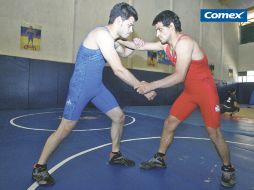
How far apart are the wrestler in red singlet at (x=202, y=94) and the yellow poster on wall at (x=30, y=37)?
7.87 meters

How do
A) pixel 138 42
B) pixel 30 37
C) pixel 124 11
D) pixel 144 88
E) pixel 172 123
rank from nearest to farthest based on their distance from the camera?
pixel 144 88
pixel 124 11
pixel 172 123
pixel 138 42
pixel 30 37

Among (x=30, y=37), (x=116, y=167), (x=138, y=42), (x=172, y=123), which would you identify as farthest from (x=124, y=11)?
(x=30, y=37)

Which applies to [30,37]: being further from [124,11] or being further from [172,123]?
[172,123]

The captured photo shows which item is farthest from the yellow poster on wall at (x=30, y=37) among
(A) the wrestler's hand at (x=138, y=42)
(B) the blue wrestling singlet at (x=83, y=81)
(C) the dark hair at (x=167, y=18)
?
(C) the dark hair at (x=167, y=18)

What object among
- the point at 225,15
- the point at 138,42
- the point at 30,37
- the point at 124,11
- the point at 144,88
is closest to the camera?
the point at 144,88

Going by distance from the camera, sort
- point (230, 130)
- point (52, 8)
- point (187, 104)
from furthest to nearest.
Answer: point (52, 8) → point (230, 130) → point (187, 104)

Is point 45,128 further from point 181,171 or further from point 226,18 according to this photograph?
point 226,18

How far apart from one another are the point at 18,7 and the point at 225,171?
9.29 meters

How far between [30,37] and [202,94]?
8402 mm

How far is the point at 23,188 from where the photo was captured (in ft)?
7.55

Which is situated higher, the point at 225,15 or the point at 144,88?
the point at 225,15

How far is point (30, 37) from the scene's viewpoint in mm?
9078

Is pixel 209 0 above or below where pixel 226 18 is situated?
above

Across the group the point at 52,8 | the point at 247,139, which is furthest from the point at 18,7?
the point at 247,139
